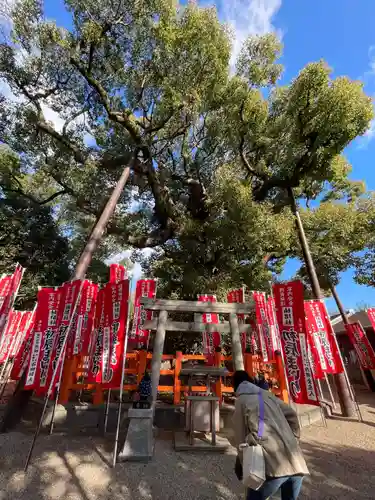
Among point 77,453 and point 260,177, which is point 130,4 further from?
point 77,453

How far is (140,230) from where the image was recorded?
1289 cm

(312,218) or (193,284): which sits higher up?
(312,218)

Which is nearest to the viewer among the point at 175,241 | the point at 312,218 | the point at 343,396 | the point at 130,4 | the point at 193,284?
the point at 343,396

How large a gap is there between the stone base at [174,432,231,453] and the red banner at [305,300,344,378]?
129 inches

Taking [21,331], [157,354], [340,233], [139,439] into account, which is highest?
[340,233]

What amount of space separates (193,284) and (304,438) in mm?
6228

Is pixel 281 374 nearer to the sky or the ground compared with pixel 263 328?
nearer to the ground

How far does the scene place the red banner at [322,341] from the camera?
7012 mm

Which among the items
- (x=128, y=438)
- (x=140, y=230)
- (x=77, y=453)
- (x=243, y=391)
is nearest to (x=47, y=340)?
(x=77, y=453)

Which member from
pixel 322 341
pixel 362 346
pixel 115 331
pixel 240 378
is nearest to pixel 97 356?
pixel 115 331

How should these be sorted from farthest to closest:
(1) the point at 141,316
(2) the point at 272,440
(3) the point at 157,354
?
(1) the point at 141,316
(3) the point at 157,354
(2) the point at 272,440

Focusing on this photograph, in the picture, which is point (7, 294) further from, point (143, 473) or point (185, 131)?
point (185, 131)

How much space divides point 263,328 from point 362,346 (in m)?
4.47

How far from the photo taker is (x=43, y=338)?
558cm
